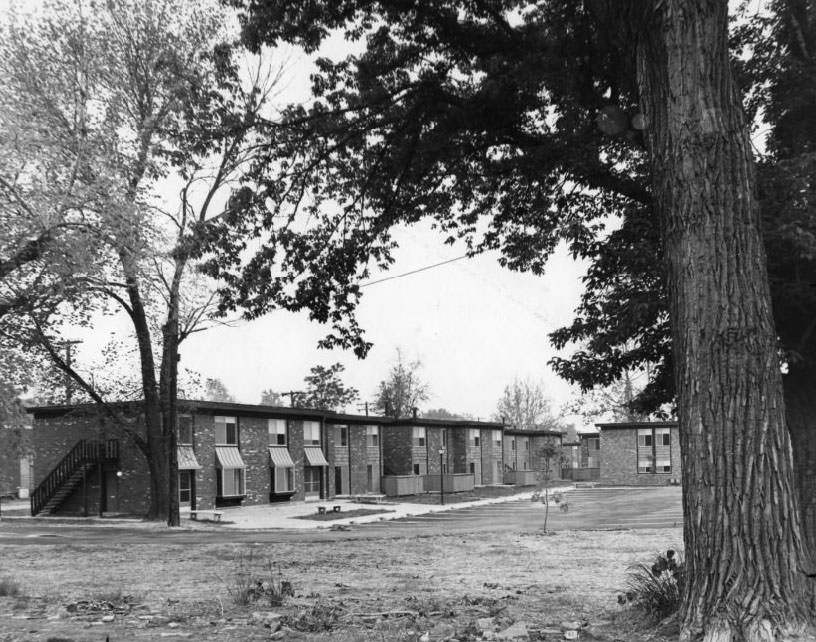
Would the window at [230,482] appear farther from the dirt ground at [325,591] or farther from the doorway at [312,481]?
the dirt ground at [325,591]

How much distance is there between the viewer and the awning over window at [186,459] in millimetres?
41469

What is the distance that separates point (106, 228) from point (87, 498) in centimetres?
2152

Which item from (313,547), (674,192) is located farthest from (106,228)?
(674,192)

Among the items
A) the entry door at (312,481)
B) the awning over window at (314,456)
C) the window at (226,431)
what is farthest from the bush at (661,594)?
the entry door at (312,481)

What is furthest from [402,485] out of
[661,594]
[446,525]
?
[661,594]

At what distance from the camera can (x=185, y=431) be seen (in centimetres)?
4238

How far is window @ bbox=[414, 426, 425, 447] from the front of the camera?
63.4 meters

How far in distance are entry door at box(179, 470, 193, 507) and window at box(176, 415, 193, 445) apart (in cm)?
170

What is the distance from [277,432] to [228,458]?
5.06m

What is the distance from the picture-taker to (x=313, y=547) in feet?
61.0

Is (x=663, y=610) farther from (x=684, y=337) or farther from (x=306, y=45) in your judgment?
(x=306, y=45)

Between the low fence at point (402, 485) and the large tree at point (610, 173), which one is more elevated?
the large tree at point (610, 173)

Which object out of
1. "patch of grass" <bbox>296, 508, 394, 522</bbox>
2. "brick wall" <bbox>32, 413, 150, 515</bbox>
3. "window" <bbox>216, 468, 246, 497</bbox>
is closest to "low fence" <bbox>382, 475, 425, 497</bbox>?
"patch of grass" <bbox>296, 508, 394, 522</bbox>

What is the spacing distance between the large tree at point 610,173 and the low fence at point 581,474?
216 ft
